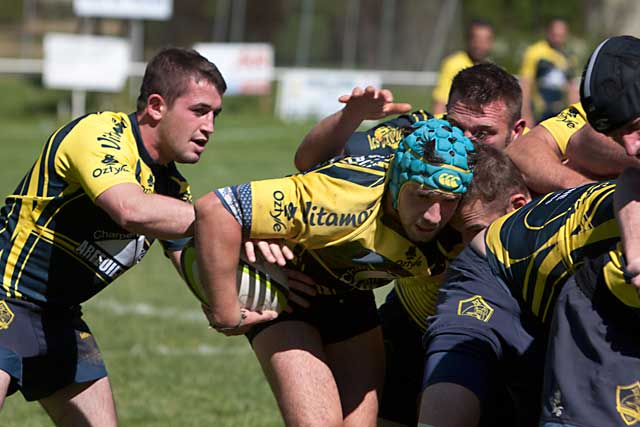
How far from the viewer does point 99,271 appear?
4953 millimetres

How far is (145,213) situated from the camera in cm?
443

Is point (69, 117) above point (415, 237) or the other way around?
the other way around

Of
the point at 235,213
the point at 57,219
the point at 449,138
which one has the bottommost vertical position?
the point at 57,219

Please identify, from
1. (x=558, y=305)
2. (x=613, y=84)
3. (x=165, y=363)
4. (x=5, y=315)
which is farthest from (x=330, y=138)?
(x=165, y=363)

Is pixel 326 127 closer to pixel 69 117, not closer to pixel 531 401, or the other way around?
pixel 531 401

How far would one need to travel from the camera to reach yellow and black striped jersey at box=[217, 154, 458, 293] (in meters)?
4.21

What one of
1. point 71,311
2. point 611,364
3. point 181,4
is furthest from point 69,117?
point 611,364

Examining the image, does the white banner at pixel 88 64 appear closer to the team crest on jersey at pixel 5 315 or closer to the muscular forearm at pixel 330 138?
the muscular forearm at pixel 330 138

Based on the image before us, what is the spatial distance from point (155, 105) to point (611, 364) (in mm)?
2442

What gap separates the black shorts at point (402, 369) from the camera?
5.46 metres

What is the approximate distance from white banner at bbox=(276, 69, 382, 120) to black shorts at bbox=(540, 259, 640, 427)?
2118 cm

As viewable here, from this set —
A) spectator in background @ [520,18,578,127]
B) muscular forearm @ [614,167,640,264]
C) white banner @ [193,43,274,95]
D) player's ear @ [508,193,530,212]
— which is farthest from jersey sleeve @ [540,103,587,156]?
white banner @ [193,43,274,95]

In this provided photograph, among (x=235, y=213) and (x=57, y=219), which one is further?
(x=57, y=219)

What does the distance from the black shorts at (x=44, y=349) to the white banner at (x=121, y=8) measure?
65.6ft
